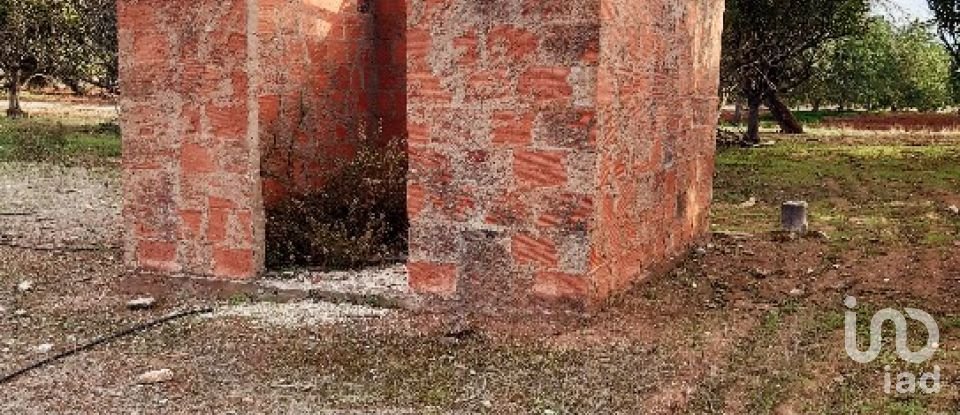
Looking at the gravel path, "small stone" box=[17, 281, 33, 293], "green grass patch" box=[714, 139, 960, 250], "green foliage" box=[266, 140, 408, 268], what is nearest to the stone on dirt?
"green grass patch" box=[714, 139, 960, 250]

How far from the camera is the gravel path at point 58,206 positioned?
764 centimetres

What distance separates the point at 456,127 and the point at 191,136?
1706 millimetres

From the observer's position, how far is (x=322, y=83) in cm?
621

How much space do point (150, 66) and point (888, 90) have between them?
3642cm

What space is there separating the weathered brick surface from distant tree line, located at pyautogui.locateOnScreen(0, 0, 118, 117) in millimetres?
14467

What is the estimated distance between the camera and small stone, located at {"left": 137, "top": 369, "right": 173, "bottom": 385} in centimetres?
397

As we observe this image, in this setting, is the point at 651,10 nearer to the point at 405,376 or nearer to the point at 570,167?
the point at 570,167

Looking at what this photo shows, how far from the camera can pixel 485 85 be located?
4.66m

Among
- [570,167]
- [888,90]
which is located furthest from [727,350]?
[888,90]

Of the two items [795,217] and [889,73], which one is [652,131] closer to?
[795,217]

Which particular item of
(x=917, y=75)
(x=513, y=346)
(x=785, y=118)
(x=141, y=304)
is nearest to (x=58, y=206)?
(x=141, y=304)

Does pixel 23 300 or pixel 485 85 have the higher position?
pixel 485 85

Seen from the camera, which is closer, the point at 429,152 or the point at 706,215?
the point at 429,152

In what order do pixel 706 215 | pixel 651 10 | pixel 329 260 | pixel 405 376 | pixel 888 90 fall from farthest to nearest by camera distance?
pixel 888 90 < pixel 706 215 < pixel 329 260 < pixel 651 10 < pixel 405 376
